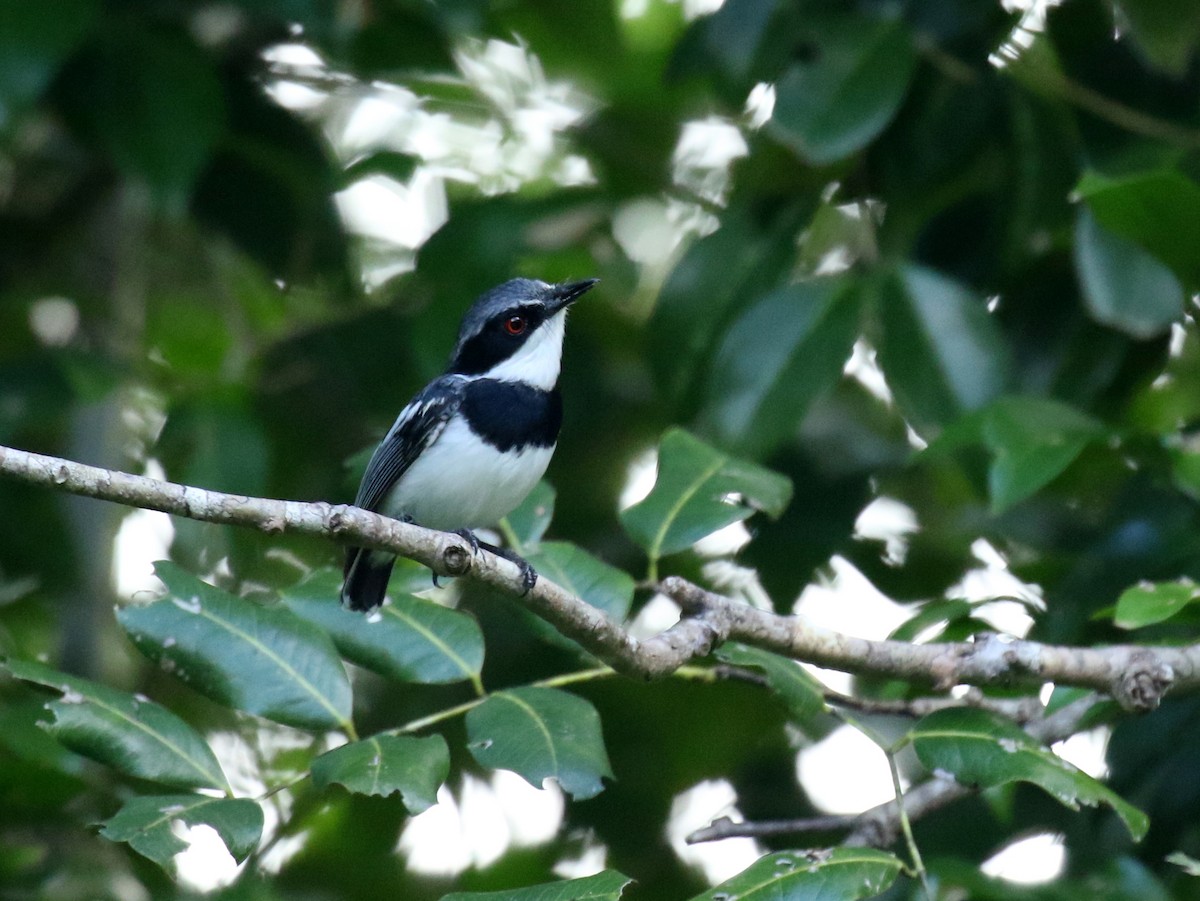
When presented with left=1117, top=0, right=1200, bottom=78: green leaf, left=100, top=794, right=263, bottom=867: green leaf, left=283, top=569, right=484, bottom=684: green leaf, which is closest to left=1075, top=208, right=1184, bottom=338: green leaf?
left=1117, top=0, right=1200, bottom=78: green leaf

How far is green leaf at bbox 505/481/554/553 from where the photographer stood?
3518mm

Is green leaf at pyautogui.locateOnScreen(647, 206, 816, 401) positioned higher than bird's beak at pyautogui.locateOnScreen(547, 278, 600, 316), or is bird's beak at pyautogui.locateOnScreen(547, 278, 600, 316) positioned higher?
green leaf at pyautogui.locateOnScreen(647, 206, 816, 401)

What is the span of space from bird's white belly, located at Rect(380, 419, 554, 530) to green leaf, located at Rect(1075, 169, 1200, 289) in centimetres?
168

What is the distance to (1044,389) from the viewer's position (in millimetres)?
3961

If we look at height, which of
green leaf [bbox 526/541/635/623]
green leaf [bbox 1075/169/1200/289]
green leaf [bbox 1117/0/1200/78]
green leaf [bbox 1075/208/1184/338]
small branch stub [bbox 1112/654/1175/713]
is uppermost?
green leaf [bbox 1117/0/1200/78]

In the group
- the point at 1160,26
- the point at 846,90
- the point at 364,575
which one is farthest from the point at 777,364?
the point at 364,575

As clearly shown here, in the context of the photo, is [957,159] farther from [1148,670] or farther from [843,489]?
[1148,670]

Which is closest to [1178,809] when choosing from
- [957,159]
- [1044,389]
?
[1044,389]

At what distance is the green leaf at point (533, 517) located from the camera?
352 centimetres

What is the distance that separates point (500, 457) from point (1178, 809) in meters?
2.00

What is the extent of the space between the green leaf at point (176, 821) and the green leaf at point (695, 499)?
1.13m

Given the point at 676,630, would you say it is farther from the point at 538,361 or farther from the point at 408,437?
the point at 538,361

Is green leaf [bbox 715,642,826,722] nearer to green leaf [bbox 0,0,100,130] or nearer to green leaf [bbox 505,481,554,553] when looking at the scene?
green leaf [bbox 505,481,554,553]

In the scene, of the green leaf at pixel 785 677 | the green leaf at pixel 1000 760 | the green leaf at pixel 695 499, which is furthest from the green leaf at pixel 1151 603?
the green leaf at pixel 695 499
